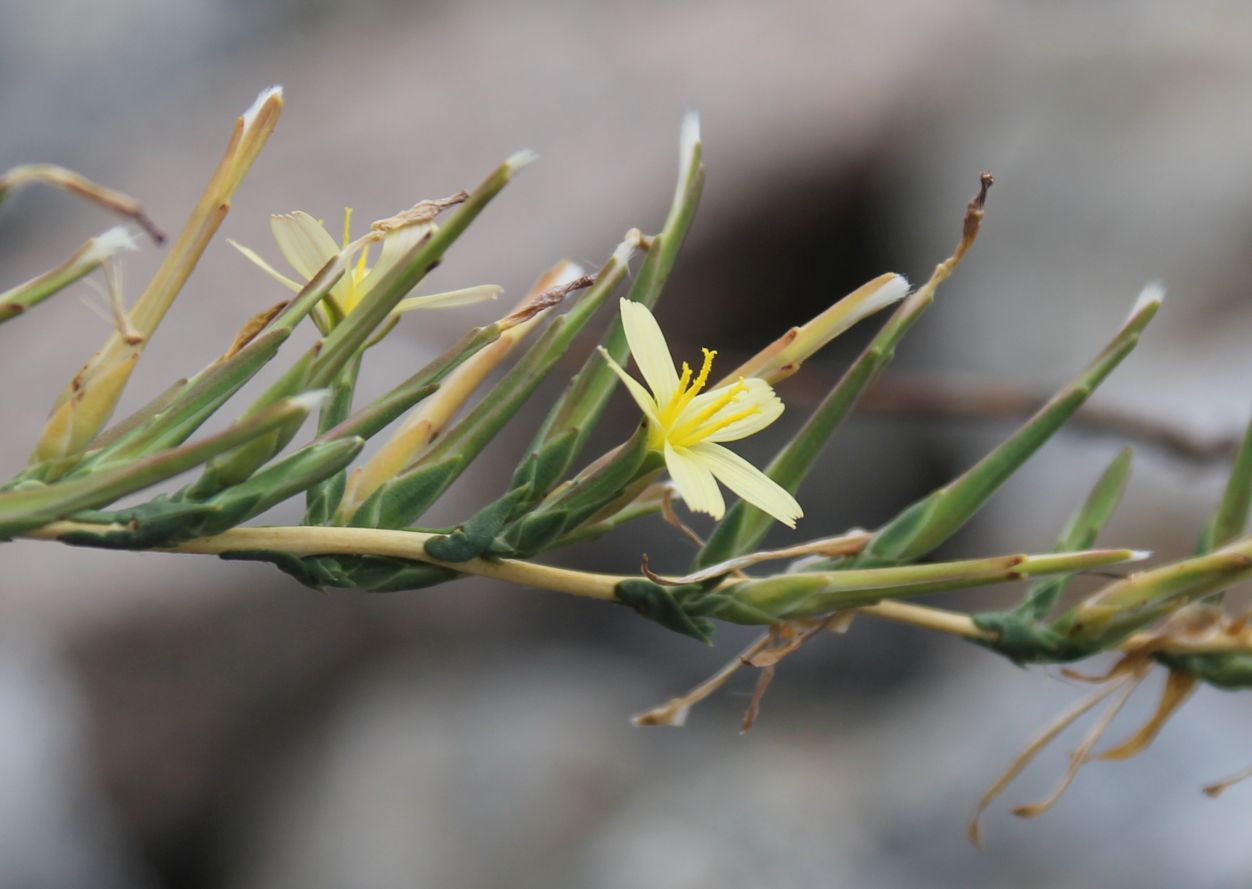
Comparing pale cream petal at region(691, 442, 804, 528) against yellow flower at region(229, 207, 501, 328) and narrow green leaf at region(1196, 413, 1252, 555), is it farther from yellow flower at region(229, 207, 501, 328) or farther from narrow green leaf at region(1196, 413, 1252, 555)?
narrow green leaf at region(1196, 413, 1252, 555)

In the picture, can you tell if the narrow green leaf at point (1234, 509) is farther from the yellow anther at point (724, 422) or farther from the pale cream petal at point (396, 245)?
the pale cream petal at point (396, 245)

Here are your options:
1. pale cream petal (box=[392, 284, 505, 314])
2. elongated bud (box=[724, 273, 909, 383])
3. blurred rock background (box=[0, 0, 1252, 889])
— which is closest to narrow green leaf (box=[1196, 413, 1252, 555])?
elongated bud (box=[724, 273, 909, 383])

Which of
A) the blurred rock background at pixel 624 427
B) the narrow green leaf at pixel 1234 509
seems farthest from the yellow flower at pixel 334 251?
the blurred rock background at pixel 624 427

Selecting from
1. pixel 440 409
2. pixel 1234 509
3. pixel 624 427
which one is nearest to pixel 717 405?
pixel 440 409

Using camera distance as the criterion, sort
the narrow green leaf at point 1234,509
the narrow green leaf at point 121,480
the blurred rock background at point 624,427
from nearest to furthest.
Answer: the narrow green leaf at point 121,480, the narrow green leaf at point 1234,509, the blurred rock background at point 624,427

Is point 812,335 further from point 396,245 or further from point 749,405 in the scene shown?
point 396,245
